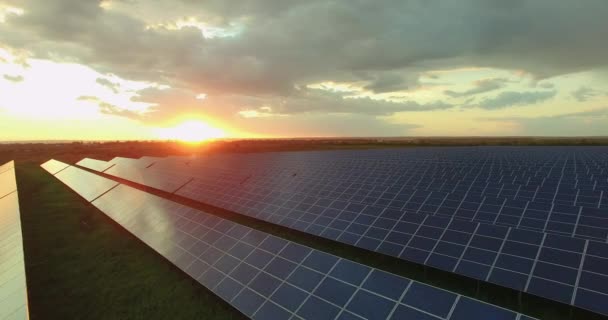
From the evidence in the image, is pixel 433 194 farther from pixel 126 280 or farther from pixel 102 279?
pixel 102 279

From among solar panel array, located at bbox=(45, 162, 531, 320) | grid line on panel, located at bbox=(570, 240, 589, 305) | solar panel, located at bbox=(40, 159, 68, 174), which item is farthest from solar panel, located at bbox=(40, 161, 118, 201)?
grid line on panel, located at bbox=(570, 240, 589, 305)

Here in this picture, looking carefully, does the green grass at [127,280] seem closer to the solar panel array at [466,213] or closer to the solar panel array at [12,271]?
the solar panel array at [466,213]

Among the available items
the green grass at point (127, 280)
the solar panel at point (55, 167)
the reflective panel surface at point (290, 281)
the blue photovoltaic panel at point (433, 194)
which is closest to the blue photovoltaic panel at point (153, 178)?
the blue photovoltaic panel at point (433, 194)

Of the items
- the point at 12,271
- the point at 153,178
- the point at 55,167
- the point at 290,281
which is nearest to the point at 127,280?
the point at 12,271

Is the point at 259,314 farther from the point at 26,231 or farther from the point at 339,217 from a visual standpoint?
the point at 26,231

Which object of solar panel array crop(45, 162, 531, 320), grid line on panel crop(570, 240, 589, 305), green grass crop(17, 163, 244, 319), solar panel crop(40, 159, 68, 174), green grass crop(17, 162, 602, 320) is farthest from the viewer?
solar panel crop(40, 159, 68, 174)

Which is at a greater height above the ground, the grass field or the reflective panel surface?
the reflective panel surface

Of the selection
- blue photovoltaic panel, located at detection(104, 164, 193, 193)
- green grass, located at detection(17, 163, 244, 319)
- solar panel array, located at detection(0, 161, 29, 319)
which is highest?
solar panel array, located at detection(0, 161, 29, 319)

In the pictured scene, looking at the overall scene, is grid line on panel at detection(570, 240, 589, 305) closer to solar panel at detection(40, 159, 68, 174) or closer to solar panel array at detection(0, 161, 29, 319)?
solar panel array at detection(0, 161, 29, 319)
